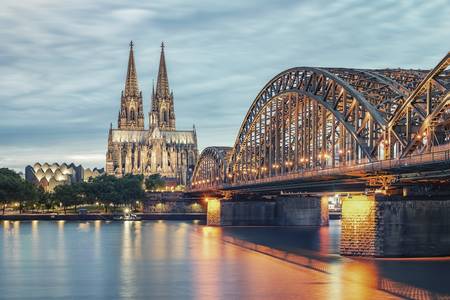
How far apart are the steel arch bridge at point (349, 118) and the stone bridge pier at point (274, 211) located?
368 inches

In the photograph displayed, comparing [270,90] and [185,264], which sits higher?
[270,90]

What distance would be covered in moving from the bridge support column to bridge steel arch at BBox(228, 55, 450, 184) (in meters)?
4.75

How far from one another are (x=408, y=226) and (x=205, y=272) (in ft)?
60.8

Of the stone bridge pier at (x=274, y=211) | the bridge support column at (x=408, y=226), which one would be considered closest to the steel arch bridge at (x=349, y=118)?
the bridge support column at (x=408, y=226)

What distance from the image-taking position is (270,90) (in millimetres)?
135500

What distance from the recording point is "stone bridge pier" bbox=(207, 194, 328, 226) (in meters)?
166

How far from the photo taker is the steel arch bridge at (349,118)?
7888 centimetres

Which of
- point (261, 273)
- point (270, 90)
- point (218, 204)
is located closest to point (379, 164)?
point (261, 273)

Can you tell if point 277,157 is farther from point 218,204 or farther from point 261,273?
point 261,273

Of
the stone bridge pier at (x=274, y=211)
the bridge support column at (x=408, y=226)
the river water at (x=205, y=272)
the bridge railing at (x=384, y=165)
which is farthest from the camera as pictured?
the stone bridge pier at (x=274, y=211)

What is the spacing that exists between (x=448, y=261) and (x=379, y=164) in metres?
10.2

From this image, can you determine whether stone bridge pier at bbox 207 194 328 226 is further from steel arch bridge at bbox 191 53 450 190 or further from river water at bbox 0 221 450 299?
river water at bbox 0 221 450 299

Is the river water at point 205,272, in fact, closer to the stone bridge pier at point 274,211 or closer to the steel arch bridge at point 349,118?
the steel arch bridge at point 349,118

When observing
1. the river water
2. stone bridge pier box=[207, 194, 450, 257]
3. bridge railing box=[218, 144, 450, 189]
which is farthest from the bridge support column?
bridge railing box=[218, 144, 450, 189]
